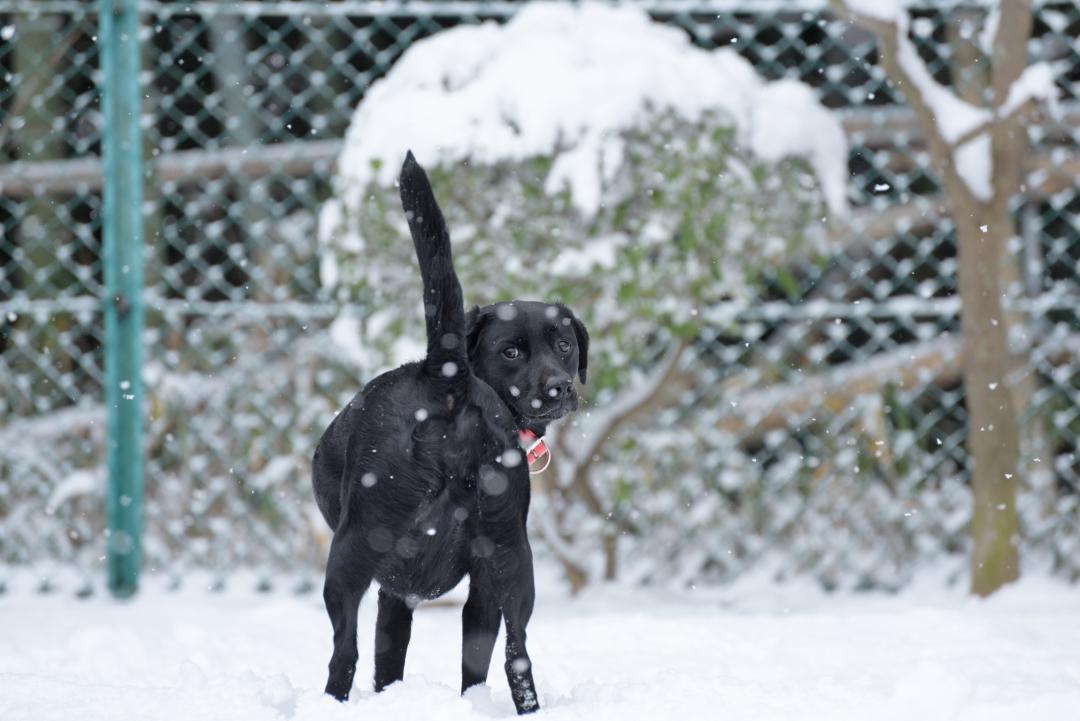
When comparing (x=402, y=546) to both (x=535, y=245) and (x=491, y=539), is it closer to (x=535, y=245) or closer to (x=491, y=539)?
(x=491, y=539)

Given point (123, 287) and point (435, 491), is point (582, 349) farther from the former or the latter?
point (123, 287)

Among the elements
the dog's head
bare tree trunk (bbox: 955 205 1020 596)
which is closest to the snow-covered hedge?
bare tree trunk (bbox: 955 205 1020 596)

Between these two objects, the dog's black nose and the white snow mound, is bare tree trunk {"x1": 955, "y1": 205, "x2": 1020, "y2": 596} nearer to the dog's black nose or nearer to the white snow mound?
the white snow mound

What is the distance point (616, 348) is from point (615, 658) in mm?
1004

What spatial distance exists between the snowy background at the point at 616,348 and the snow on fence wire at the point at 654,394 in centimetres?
2

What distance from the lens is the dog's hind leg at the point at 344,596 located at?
2211mm

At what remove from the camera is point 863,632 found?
3482 mm

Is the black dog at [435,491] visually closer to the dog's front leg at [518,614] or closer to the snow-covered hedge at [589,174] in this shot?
the dog's front leg at [518,614]

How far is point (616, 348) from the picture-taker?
3.93 meters

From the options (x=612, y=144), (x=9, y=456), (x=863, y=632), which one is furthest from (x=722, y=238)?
(x=9, y=456)

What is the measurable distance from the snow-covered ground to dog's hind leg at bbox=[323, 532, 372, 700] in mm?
53

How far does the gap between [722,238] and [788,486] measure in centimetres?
103

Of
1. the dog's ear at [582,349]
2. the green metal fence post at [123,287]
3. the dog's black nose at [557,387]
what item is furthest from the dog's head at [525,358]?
the green metal fence post at [123,287]

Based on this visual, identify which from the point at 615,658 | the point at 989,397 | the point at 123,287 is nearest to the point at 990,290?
the point at 989,397
